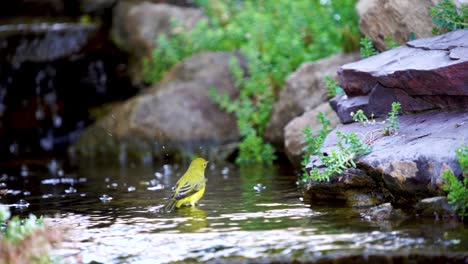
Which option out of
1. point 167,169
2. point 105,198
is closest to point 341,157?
point 105,198

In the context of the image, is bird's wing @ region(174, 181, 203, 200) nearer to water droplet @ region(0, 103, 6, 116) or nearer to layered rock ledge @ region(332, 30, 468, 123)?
layered rock ledge @ region(332, 30, 468, 123)

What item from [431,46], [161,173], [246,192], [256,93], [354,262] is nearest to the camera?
[354,262]

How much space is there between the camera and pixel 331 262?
522 cm

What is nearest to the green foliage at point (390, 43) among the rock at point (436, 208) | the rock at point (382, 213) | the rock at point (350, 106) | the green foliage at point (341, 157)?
the rock at point (350, 106)

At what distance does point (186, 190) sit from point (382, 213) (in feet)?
6.38

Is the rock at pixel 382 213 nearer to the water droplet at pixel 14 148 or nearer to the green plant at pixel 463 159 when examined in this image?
the green plant at pixel 463 159

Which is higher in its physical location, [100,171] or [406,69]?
[406,69]

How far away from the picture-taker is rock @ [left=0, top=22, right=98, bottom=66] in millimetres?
15141

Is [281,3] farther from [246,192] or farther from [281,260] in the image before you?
[281,260]

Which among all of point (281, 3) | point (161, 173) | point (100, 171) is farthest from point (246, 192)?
point (281, 3)

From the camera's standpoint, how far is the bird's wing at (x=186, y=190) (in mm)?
A: 7613

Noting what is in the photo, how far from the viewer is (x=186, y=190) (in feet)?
25.0

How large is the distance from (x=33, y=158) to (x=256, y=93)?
4161 millimetres

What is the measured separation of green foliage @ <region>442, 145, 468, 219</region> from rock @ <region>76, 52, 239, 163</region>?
728 centimetres
